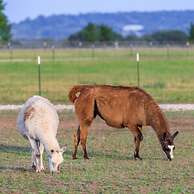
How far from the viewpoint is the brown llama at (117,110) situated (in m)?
16.6

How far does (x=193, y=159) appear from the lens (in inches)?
642

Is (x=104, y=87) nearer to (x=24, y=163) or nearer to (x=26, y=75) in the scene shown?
(x=24, y=163)

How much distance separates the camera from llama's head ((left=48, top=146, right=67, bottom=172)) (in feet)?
46.0

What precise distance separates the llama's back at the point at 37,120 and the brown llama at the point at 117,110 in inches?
61.6

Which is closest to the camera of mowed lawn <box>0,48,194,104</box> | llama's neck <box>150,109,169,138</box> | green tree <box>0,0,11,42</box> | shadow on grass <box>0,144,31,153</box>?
llama's neck <box>150,109,169,138</box>

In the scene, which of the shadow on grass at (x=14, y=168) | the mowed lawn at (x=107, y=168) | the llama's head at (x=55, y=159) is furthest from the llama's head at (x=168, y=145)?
the shadow on grass at (x=14, y=168)

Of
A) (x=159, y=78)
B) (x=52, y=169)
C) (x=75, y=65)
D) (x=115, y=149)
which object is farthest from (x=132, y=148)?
(x=75, y=65)

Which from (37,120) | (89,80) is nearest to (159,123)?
(37,120)

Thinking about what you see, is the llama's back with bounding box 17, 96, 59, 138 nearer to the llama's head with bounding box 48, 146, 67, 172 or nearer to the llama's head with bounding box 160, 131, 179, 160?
the llama's head with bounding box 48, 146, 67, 172

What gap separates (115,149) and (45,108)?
138 inches

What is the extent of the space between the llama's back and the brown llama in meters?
1.56

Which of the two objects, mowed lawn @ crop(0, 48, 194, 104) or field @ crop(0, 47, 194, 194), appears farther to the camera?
mowed lawn @ crop(0, 48, 194, 104)

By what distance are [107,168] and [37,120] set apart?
61.5 inches

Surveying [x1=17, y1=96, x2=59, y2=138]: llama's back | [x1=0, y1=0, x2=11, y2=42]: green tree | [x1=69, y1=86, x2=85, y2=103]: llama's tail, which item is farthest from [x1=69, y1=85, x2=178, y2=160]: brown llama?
[x1=0, y1=0, x2=11, y2=42]: green tree
